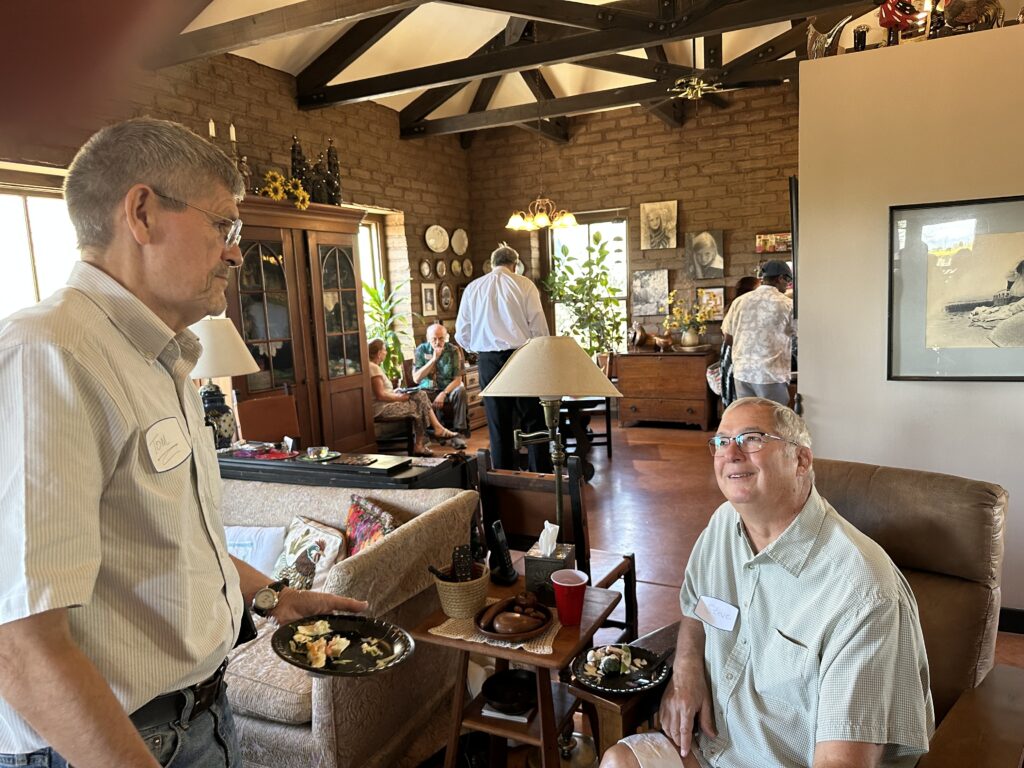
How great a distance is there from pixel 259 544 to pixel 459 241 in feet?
20.7

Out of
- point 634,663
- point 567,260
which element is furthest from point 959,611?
point 567,260

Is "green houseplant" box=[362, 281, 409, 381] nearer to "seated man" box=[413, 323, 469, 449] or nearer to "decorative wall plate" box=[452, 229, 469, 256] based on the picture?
"seated man" box=[413, 323, 469, 449]

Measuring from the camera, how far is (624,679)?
1.63 metres

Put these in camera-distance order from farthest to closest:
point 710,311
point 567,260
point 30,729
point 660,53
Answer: point 567,260, point 710,311, point 660,53, point 30,729

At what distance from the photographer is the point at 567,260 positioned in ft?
28.5

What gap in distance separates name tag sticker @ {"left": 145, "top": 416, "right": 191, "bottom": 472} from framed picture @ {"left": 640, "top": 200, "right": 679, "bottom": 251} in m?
7.59

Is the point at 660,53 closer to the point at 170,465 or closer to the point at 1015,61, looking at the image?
the point at 1015,61

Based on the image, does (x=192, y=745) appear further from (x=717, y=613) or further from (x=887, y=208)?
(x=887, y=208)

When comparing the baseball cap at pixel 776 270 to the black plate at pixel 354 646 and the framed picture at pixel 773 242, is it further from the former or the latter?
the black plate at pixel 354 646

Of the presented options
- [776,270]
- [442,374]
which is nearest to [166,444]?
[776,270]

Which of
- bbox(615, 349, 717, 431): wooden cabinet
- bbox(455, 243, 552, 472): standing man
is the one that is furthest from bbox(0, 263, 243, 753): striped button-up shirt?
bbox(615, 349, 717, 431): wooden cabinet

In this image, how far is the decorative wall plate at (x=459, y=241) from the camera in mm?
8438

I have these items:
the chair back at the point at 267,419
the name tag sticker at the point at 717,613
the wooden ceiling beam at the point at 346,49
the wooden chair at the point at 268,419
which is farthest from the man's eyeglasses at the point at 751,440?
the wooden ceiling beam at the point at 346,49

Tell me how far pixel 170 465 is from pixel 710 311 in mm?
7545
